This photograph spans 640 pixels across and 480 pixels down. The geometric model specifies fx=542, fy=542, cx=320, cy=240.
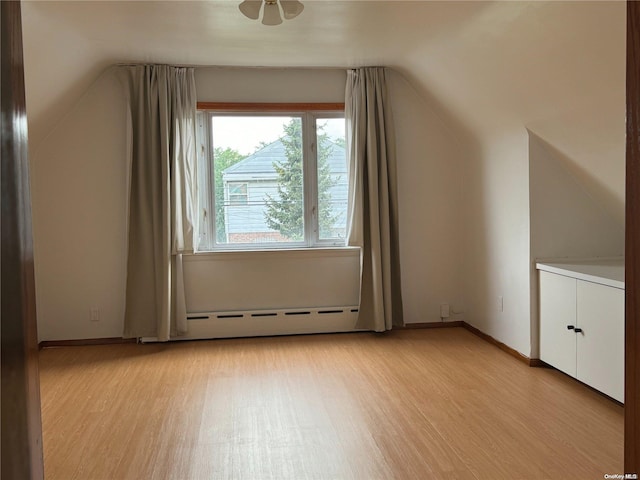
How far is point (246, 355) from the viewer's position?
4.27m

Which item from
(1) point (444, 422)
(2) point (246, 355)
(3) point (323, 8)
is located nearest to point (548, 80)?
(3) point (323, 8)

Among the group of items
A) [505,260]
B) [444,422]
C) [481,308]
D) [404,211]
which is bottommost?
[444,422]

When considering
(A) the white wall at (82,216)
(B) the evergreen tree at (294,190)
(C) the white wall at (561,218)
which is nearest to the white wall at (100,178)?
(A) the white wall at (82,216)

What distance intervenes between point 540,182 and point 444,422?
1.84m

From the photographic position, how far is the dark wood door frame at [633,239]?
0.58 meters

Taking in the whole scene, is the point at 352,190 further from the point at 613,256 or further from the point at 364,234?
the point at 613,256

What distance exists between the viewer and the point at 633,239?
593 mm

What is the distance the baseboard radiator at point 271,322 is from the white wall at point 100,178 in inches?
10.0

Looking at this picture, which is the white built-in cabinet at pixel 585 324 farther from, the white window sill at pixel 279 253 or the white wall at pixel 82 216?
the white wall at pixel 82 216

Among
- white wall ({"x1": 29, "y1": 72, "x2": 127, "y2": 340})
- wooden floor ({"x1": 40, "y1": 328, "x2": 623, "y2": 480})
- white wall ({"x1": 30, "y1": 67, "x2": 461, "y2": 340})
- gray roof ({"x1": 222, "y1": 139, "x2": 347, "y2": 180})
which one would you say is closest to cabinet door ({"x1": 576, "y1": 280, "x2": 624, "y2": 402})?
wooden floor ({"x1": 40, "y1": 328, "x2": 623, "y2": 480})

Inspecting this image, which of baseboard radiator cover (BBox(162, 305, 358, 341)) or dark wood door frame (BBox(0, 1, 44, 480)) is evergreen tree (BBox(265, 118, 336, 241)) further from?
dark wood door frame (BBox(0, 1, 44, 480))

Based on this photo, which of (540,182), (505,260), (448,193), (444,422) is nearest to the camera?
(444,422)

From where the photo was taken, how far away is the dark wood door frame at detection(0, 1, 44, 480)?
0.50 metres

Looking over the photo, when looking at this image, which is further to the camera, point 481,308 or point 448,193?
point 448,193
